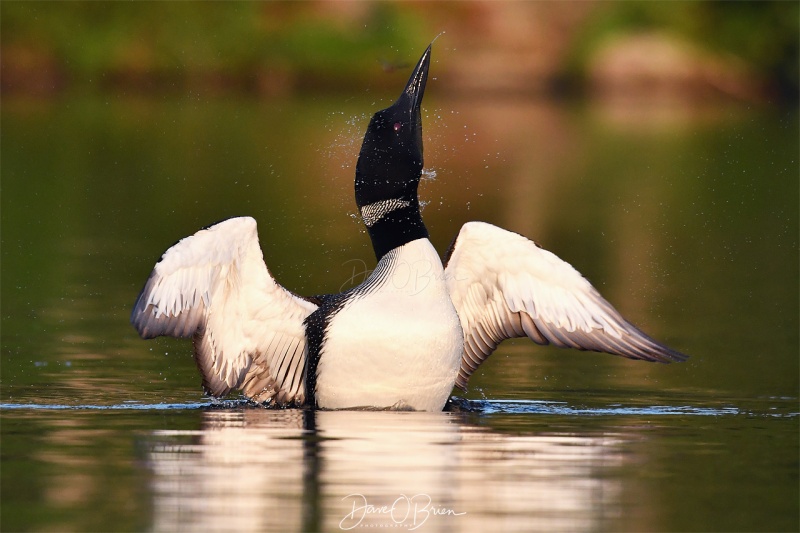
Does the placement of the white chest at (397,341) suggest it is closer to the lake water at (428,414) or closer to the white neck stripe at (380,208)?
the lake water at (428,414)

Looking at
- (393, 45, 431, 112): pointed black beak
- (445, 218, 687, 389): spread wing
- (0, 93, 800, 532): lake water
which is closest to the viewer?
(0, 93, 800, 532): lake water

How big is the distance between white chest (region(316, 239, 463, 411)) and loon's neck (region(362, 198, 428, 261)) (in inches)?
4.6

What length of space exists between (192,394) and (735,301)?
5763 mm

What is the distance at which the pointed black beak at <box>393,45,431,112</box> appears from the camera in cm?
929

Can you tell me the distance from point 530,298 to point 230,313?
1706 mm

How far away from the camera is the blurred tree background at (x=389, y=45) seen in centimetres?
4947

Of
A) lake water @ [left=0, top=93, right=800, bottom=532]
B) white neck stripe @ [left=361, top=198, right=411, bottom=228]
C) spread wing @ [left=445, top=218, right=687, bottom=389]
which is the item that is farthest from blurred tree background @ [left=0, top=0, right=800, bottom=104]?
white neck stripe @ [left=361, top=198, right=411, bottom=228]

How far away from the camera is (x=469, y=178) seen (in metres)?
27.6

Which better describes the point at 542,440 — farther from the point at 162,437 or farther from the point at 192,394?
the point at 192,394

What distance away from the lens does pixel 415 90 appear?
9398 mm

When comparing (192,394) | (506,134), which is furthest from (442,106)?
(192,394)

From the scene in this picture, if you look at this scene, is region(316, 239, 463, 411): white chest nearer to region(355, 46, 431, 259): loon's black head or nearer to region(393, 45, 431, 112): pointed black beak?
region(355, 46, 431, 259): loon's black head

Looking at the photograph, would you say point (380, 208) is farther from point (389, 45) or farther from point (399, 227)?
point (389, 45)

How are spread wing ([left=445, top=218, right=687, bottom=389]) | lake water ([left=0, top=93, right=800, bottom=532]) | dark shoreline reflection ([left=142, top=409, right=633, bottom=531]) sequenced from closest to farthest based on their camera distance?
dark shoreline reflection ([left=142, top=409, right=633, bottom=531])
lake water ([left=0, top=93, right=800, bottom=532])
spread wing ([left=445, top=218, right=687, bottom=389])
